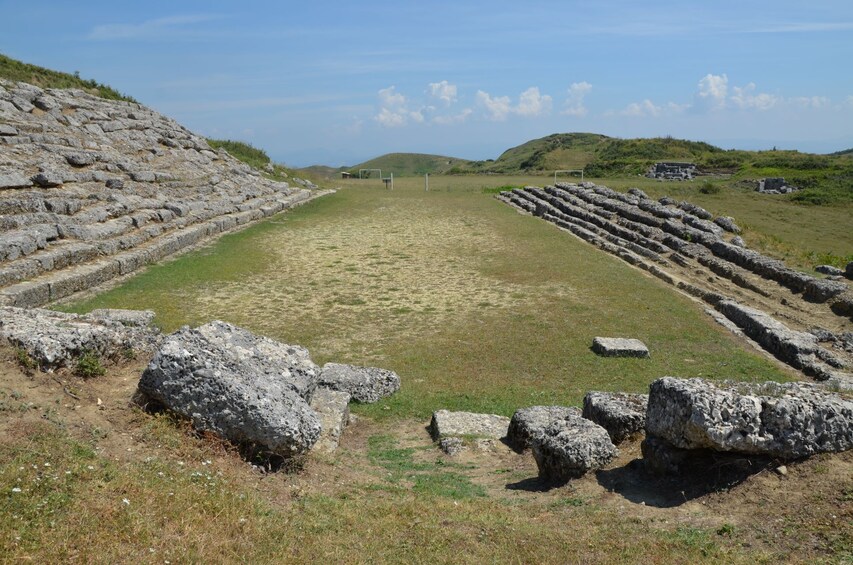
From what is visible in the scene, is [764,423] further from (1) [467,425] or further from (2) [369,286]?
(2) [369,286]

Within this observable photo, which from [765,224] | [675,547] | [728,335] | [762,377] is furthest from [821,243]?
[675,547]

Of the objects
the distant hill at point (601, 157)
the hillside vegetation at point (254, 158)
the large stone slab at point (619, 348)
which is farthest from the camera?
the distant hill at point (601, 157)

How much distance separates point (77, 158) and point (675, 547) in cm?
2359

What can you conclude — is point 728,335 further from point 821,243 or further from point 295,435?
point 821,243

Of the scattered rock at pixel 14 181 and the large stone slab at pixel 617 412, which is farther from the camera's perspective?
the scattered rock at pixel 14 181

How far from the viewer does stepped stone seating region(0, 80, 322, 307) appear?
1542cm

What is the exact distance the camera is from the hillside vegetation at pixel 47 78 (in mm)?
29766

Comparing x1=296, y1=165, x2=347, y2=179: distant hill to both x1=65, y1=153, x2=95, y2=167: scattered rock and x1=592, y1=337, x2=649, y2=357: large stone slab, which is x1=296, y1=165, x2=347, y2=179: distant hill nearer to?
x1=65, y1=153, x2=95, y2=167: scattered rock

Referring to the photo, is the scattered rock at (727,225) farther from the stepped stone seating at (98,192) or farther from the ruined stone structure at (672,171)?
the ruined stone structure at (672,171)

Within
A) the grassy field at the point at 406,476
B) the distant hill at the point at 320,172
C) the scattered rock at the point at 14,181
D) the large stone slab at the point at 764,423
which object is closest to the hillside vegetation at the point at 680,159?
the distant hill at the point at 320,172

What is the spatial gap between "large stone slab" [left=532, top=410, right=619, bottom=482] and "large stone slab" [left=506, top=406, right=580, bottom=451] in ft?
1.91

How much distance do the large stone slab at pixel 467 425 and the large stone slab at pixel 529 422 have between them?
26cm

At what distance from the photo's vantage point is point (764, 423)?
240 inches

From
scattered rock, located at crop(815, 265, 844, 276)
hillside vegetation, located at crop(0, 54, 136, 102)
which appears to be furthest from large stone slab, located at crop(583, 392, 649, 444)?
hillside vegetation, located at crop(0, 54, 136, 102)
